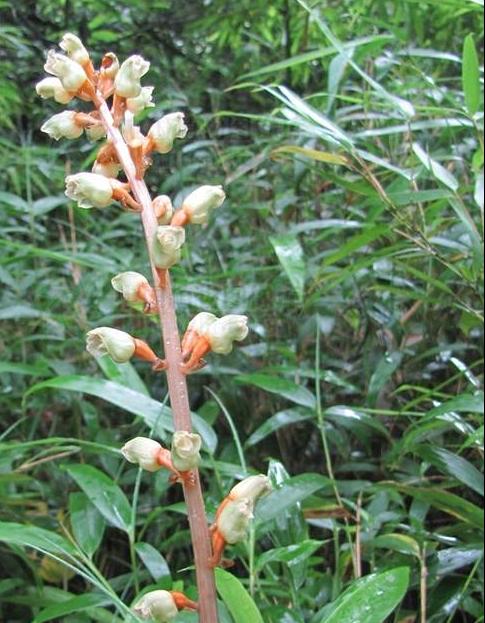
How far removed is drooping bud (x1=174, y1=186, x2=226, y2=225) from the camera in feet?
2.39

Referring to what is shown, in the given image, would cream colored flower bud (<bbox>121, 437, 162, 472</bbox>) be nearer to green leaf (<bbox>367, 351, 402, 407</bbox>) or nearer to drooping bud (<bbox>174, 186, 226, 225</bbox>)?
drooping bud (<bbox>174, 186, 226, 225</bbox>)

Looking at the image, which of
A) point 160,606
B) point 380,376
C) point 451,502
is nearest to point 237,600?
point 160,606

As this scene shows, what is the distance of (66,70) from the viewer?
738 mm

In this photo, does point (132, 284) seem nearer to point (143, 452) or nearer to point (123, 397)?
point (143, 452)

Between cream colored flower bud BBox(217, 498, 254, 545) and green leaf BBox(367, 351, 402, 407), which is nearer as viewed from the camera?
cream colored flower bud BBox(217, 498, 254, 545)

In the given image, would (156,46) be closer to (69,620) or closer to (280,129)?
(280,129)

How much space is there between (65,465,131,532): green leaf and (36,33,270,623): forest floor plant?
0.34 metres

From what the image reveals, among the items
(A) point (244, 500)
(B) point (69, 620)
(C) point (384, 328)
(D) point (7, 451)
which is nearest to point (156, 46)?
(C) point (384, 328)

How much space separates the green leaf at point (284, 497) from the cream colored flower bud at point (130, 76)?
0.49 metres

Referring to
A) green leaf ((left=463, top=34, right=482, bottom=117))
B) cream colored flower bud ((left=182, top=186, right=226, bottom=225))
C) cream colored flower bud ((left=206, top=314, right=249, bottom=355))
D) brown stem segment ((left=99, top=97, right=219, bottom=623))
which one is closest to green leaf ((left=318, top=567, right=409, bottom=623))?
brown stem segment ((left=99, top=97, right=219, bottom=623))

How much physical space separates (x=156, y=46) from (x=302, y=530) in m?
2.25

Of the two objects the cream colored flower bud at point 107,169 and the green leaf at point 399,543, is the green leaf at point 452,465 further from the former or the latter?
the cream colored flower bud at point 107,169

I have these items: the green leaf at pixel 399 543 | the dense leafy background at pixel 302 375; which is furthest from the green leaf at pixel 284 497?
the green leaf at pixel 399 543

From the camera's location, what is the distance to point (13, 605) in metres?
1.20
